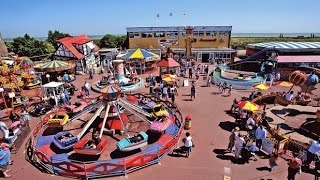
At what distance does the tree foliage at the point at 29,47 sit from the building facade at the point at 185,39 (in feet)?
74.1

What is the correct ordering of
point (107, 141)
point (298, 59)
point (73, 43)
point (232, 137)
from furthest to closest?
point (73, 43), point (298, 59), point (107, 141), point (232, 137)

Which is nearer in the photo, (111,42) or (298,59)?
(298,59)

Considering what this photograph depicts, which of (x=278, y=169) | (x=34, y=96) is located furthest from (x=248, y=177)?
(x=34, y=96)

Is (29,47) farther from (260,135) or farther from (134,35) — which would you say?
(260,135)

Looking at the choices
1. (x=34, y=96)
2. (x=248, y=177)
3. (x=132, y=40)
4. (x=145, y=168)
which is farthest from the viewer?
(x=132, y=40)

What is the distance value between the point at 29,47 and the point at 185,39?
34786mm

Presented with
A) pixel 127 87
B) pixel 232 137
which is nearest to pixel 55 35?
pixel 127 87

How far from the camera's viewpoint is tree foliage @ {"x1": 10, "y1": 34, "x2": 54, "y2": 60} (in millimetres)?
56594

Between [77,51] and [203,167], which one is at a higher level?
[77,51]

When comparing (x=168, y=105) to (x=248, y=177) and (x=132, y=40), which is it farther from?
(x=132, y=40)

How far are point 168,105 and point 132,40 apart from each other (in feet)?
96.2

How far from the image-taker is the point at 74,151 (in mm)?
14195

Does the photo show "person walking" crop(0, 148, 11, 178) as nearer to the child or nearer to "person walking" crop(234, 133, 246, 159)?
"person walking" crop(234, 133, 246, 159)

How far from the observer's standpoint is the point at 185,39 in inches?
1857
